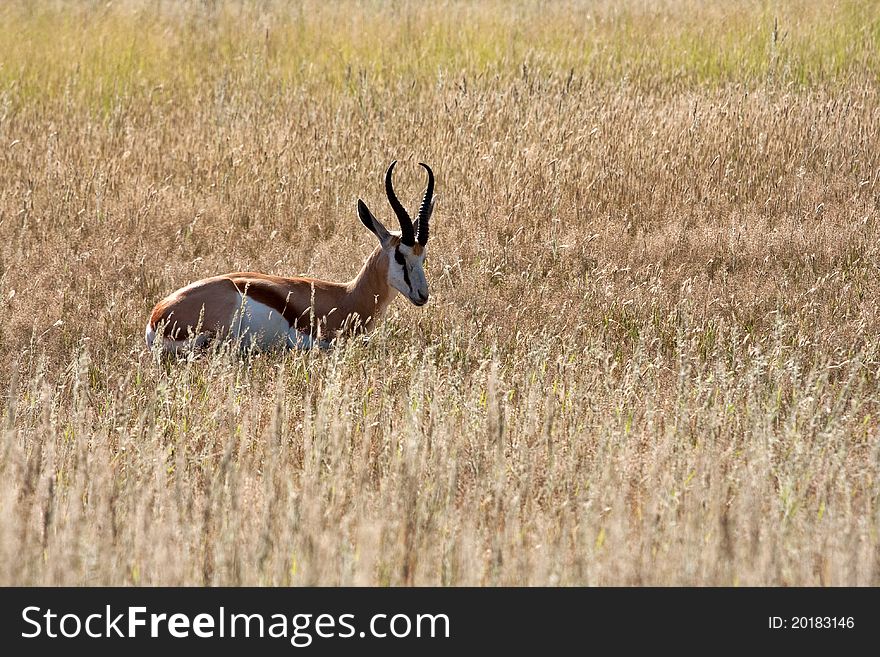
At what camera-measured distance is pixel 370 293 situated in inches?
328

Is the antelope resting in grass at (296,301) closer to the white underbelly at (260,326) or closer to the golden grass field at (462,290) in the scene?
the white underbelly at (260,326)

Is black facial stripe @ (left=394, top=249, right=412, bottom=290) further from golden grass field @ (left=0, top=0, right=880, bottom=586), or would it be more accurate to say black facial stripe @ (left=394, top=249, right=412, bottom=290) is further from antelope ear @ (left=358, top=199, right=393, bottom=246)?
golden grass field @ (left=0, top=0, right=880, bottom=586)

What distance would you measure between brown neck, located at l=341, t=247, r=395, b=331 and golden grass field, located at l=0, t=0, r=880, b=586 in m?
0.29

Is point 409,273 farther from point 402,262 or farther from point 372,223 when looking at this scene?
point 372,223

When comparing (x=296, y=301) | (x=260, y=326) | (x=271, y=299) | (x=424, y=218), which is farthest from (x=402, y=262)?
(x=260, y=326)

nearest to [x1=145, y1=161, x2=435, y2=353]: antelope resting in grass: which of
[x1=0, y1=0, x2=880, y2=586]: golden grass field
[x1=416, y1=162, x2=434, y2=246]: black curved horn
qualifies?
[x1=416, y1=162, x2=434, y2=246]: black curved horn

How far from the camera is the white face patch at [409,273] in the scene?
7.88 meters

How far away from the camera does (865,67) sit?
13.5 metres

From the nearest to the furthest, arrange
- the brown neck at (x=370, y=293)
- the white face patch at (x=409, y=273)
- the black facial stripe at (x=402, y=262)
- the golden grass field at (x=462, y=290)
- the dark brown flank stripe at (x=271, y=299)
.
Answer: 1. the golden grass field at (x=462, y=290)
2. the dark brown flank stripe at (x=271, y=299)
3. the white face patch at (x=409, y=273)
4. the black facial stripe at (x=402, y=262)
5. the brown neck at (x=370, y=293)

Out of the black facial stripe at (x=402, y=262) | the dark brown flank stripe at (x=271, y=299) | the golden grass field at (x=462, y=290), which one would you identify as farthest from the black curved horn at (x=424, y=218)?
the dark brown flank stripe at (x=271, y=299)

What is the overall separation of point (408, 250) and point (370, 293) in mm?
514

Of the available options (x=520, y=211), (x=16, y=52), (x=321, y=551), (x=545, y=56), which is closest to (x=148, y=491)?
(x=321, y=551)

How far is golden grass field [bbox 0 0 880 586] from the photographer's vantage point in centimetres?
476

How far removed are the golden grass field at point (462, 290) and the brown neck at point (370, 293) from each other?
29cm
